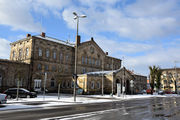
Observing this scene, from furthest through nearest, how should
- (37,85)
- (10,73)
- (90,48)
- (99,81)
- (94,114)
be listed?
(90,48), (99,81), (37,85), (10,73), (94,114)

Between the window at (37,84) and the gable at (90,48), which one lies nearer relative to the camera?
the window at (37,84)

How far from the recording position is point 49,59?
145 ft

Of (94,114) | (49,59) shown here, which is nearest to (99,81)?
(49,59)

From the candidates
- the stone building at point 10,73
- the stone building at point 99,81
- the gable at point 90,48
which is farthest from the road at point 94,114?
the gable at point 90,48

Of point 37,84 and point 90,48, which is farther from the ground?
point 90,48

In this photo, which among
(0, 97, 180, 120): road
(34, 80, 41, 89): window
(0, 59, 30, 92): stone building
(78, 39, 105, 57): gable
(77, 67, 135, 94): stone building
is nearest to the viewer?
(0, 97, 180, 120): road

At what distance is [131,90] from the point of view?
1941 inches

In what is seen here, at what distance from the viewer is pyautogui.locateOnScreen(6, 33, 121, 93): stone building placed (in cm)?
4031

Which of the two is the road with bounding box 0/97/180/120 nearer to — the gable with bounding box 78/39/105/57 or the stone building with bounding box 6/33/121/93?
the stone building with bounding box 6/33/121/93

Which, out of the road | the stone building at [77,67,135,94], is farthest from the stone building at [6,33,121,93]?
the road

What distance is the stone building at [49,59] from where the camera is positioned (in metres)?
40.3

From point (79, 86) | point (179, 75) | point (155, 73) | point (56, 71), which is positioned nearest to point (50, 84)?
point (56, 71)

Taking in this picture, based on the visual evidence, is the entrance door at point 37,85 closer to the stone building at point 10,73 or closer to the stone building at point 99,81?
the stone building at point 10,73

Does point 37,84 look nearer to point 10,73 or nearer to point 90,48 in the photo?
point 10,73
